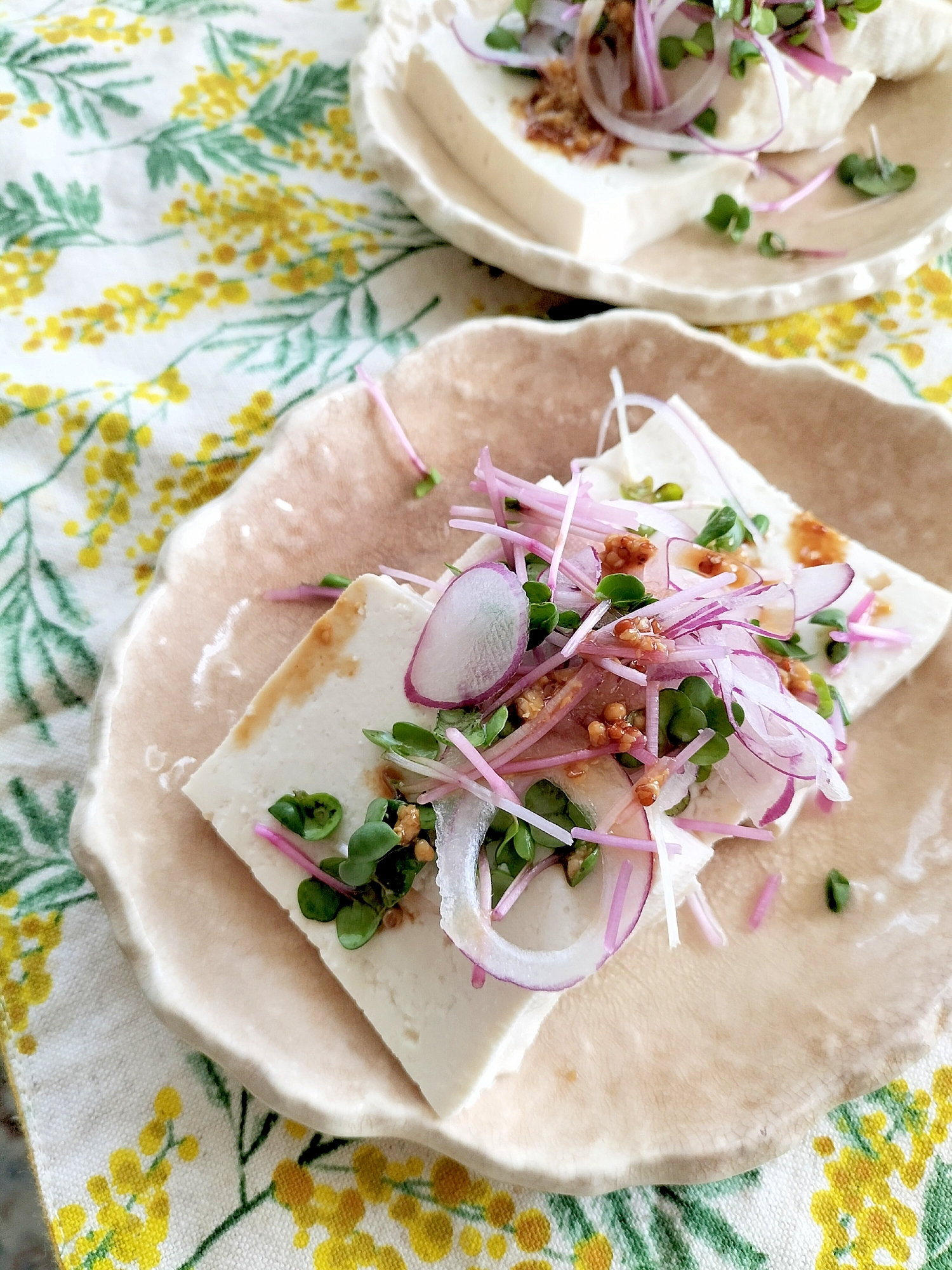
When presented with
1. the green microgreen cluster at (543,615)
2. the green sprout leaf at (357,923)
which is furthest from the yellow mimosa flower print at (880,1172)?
the green microgreen cluster at (543,615)

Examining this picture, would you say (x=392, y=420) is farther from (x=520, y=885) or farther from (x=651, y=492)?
(x=520, y=885)

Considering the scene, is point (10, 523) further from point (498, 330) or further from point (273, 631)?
point (498, 330)

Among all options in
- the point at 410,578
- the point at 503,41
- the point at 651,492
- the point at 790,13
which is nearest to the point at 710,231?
the point at 790,13

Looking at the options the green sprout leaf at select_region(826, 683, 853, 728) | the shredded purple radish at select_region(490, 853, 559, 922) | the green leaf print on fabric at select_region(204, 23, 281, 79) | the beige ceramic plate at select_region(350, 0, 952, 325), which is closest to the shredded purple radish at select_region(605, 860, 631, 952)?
the shredded purple radish at select_region(490, 853, 559, 922)

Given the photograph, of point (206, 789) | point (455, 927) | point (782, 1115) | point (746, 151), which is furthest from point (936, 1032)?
point (746, 151)

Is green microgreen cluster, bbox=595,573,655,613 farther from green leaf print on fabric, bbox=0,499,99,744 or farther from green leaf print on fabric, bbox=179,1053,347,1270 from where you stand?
green leaf print on fabric, bbox=0,499,99,744

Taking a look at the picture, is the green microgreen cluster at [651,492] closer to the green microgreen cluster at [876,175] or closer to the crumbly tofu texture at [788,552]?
the crumbly tofu texture at [788,552]
